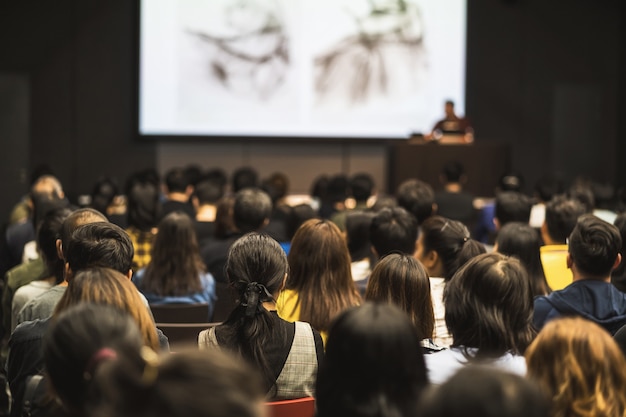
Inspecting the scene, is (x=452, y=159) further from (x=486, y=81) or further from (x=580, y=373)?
(x=580, y=373)

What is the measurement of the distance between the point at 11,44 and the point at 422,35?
5240 millimetres

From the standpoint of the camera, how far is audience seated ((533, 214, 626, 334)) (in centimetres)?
351

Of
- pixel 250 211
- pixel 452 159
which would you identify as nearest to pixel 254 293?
pixel 250 211

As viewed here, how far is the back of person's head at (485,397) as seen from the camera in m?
1.43

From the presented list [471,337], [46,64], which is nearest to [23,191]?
[46,64]

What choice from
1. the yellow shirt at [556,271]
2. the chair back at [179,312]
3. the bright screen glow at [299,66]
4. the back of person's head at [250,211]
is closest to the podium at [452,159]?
the bright screen glow at [299,66]

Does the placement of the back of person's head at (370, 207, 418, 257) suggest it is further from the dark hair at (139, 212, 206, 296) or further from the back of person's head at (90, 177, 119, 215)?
the back of person's head at (90, 177, 119, 215)

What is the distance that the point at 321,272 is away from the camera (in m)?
3.69

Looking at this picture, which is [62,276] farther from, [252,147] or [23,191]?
[252,147]

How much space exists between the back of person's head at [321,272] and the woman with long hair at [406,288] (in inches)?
20.4

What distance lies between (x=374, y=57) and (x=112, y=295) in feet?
33.1

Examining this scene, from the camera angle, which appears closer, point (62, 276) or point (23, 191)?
point (62, 276)

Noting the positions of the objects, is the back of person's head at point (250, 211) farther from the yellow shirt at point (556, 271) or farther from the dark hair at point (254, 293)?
the dark hair at point (254, 293)

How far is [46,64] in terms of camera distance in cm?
1166
